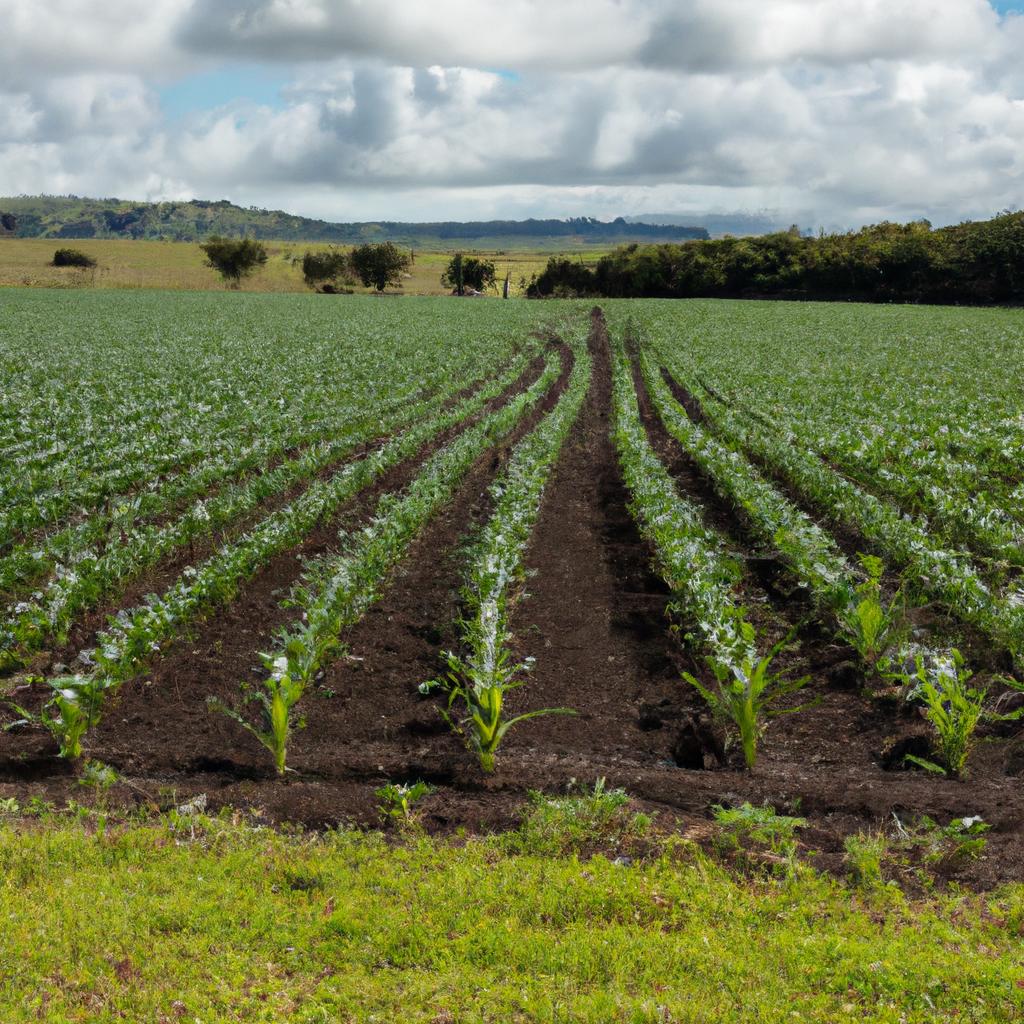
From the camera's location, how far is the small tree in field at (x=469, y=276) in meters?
103

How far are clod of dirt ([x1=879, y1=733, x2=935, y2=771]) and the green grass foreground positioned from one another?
1747 millimetres

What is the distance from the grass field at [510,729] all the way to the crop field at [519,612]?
47mm

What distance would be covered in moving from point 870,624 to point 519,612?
12.3ft

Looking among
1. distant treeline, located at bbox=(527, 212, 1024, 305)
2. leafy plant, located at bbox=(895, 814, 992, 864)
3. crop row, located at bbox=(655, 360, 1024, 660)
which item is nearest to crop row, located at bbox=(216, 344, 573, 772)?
leafy plant, located at bbox=(895, 814, 992, 864)

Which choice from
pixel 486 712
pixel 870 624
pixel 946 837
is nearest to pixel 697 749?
pixel 486 712

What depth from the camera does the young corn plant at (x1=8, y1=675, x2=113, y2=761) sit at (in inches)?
239

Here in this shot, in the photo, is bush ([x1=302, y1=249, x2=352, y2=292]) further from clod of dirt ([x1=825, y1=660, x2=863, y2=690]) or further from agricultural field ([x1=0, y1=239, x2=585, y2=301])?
clod of dirt ([x1=825, y1=660, x2=863, y2=690])

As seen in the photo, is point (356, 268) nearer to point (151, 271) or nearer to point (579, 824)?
point (151, 271)

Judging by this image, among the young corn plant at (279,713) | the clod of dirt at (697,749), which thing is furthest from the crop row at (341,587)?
the clod of dirt at (697,749)

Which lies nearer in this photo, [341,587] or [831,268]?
[341,587]

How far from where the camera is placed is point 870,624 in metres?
7.43

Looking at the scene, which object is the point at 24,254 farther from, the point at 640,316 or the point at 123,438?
the point at 123,438

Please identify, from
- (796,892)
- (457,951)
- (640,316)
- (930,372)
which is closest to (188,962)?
(457,951)

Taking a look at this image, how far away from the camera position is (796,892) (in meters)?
4.50
